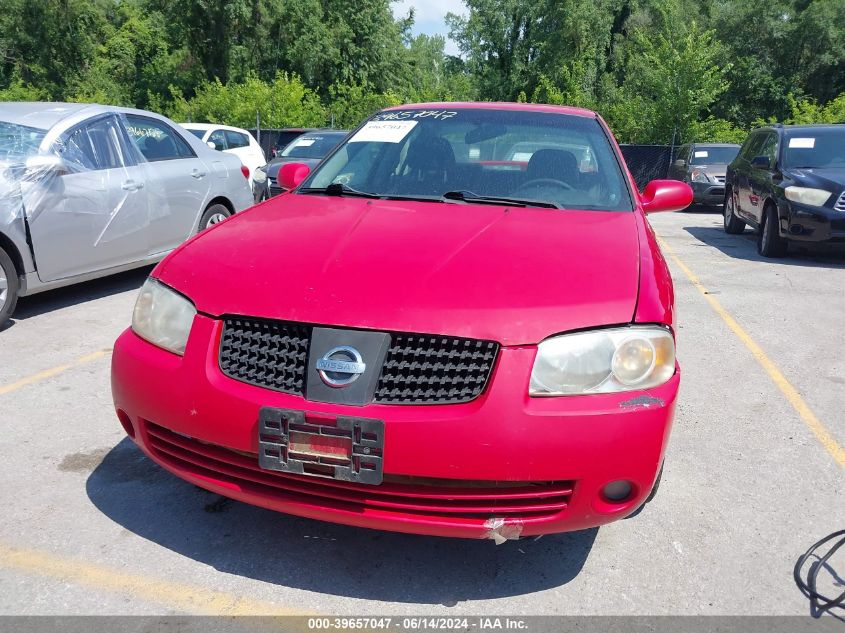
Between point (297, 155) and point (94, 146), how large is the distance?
326 inches

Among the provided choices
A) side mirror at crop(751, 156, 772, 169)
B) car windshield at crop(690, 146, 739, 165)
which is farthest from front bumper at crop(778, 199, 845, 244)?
car windshield at crop(690, 146, 739, 165)

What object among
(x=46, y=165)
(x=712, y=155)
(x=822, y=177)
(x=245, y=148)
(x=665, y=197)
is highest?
(x=665, y=197)

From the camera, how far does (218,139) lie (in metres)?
14.1

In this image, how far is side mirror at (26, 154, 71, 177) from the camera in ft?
18.0

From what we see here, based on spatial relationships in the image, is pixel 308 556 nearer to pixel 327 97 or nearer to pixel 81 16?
pixel 327 97

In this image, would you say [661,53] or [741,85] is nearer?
[661,53]

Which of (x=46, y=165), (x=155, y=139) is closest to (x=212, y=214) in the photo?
(x=155, y=139)

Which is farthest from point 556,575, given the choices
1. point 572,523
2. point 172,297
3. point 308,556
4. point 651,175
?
point 651,175

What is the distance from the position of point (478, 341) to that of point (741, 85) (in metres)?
42.8

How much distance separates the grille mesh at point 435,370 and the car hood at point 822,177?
27.0ft

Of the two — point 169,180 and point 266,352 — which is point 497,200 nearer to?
point 266,352

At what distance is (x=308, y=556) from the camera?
276 cm

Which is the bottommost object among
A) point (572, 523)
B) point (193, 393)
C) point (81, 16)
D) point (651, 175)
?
point (651, 175)

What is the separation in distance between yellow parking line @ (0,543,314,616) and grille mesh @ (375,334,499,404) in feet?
2.59
